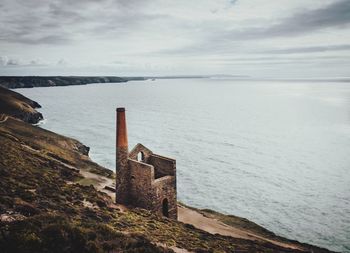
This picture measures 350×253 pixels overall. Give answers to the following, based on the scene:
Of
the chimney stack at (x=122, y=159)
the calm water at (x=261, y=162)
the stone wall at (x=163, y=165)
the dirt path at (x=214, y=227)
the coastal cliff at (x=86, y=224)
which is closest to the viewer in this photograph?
the coastal cliff at (x=86, y=224)

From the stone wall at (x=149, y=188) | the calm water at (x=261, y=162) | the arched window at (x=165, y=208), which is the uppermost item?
the stone wall at (x=149, y=188)

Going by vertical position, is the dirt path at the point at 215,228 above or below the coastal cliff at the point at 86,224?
below

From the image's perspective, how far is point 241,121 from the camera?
100m

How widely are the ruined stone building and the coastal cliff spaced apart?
3.90ft

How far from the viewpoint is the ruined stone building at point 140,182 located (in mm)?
23922

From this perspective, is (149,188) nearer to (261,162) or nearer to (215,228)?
(215,228)

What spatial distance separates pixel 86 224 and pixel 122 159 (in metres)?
9.13

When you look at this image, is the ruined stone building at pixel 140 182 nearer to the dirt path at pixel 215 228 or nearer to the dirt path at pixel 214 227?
the dirt path at pixel 214 227

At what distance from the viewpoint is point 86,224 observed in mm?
15734

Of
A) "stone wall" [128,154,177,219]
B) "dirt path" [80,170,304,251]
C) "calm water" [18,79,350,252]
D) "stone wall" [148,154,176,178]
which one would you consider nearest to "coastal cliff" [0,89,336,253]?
"dirt path" [80,170,304,251]

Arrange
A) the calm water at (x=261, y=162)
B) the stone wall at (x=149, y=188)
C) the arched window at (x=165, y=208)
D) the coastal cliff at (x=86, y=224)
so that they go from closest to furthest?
the coastal cliff at (x=86, y=224), the stone wall at (x=149, y=188), the arched window at (x=165, y=208), the calm water at (x=261, y=162)

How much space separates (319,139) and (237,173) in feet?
101

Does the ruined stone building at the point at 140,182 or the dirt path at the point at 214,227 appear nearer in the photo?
the ruined stone building at the point at 140,182

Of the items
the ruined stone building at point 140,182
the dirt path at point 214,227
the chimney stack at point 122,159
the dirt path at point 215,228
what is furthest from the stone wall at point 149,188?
the dirt path at point 215,228
